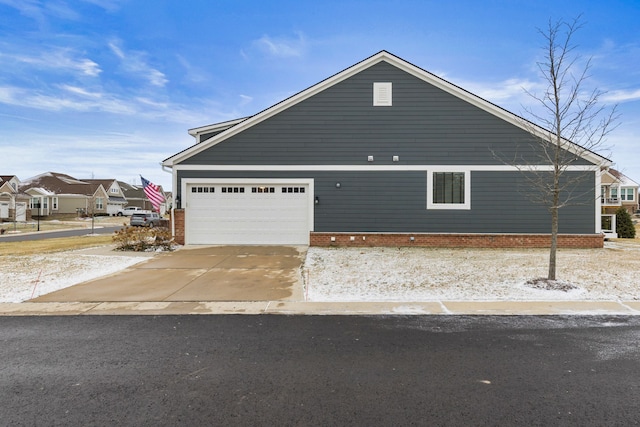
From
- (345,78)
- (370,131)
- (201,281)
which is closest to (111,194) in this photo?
(345,78)

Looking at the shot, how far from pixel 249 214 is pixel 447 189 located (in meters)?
7.97

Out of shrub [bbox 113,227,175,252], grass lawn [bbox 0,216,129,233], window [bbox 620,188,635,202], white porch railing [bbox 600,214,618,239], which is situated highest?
window [bbox 620,188,635,202]

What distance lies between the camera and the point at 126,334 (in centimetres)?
469

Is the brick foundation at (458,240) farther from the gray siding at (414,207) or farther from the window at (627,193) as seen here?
the window at (627,193)

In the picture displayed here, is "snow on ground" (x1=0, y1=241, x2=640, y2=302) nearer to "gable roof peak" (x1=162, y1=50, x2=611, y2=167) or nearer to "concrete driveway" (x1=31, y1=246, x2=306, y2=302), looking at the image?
"concrete driveway" (x1=31, y1=246, x2=306, y2=302)

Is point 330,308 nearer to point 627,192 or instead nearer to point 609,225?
point 609,225

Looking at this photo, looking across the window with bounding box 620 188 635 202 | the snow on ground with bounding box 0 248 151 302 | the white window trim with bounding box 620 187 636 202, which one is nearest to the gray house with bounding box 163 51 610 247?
the snow on ground with bounding box 0 248 151 302

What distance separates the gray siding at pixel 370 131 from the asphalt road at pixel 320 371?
9.40 m

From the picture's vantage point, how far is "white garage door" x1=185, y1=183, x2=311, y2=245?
14.1 m

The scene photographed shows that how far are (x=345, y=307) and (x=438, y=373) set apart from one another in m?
2.56

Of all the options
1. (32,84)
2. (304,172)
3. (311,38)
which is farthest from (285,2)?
(32,84)

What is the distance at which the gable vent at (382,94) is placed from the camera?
1396 centimetres

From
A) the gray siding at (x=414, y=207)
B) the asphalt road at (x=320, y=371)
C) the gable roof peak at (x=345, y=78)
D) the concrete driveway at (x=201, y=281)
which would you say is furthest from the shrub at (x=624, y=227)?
the concrete driveway at (x=201, y=281)

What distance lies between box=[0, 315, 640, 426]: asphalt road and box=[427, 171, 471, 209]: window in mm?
8709
